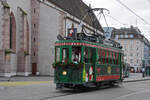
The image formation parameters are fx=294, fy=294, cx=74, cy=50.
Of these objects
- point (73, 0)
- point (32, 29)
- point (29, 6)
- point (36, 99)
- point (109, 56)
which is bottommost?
point (36, 99)

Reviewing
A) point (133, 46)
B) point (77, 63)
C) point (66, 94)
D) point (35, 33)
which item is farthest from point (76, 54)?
point (133, 46)

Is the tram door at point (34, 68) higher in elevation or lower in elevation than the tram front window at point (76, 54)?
lower

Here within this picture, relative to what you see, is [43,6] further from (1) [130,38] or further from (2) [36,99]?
(1) [130,38]

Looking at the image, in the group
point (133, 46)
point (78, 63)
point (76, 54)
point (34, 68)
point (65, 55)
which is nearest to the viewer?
point (78, 63)

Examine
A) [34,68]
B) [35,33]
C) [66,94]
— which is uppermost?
[35,33]

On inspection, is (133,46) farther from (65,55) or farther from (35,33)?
(65,55)

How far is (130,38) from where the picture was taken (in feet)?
347

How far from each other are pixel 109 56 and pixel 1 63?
49.6 feet

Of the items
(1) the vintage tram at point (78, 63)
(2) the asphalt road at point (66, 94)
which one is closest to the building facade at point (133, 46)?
(1) the vintage tram at point (78, 63)

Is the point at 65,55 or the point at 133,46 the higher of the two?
the point at 133,46

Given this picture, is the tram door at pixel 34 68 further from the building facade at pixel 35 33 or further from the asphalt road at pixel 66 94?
the asphalt road at pixel 66 94

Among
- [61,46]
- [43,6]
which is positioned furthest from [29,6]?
[61,46]

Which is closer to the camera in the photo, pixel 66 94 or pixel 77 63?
pixel 66 94

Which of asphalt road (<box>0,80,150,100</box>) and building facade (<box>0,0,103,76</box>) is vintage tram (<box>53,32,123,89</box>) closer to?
asphalt road (<box>0,80,150,100</box>)
